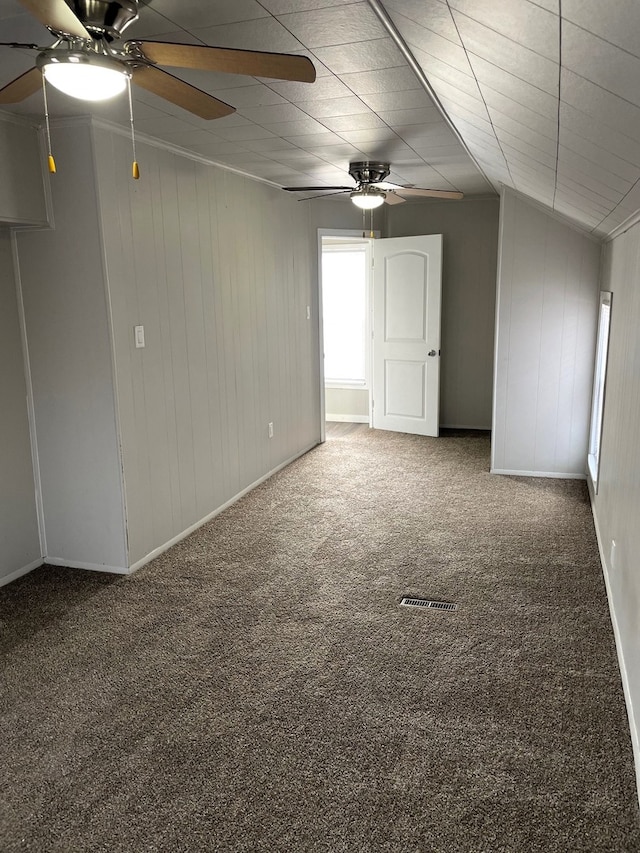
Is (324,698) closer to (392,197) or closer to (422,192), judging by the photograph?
(422,192)

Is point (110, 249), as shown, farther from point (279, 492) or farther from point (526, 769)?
point (526, 769)

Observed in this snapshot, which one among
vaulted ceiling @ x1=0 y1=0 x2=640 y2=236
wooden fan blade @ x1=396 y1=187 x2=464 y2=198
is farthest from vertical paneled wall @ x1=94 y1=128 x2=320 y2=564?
wooden fan blade @ x1=396 y1=187 x2=464 y2=198

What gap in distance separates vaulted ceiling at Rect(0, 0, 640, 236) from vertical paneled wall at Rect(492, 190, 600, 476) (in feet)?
3.16

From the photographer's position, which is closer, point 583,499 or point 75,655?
point 75,655

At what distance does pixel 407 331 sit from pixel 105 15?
16.9ft

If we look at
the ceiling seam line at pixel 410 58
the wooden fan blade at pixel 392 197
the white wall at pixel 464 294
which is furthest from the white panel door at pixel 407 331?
the ceiling seam line at pixel 410 58

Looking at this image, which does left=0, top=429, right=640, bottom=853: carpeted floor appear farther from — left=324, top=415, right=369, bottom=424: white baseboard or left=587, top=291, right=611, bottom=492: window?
left=324, top=415, right=369, bottom=424: white baseboard

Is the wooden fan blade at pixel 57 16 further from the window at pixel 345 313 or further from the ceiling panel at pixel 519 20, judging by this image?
the window at pixel 345 313

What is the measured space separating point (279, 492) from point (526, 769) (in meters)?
3.11

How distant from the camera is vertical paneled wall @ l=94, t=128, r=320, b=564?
358 centimetres

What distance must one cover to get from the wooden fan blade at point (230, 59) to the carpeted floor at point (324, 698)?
210cm

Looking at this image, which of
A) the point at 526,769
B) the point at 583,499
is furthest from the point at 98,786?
the point at 583,499

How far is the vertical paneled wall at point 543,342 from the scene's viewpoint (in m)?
4.96

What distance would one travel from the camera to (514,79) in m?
1.75
